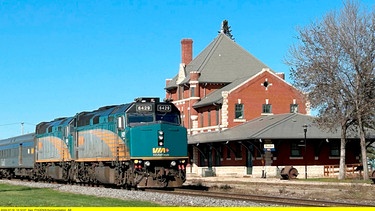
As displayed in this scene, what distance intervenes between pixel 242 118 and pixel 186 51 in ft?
58.7

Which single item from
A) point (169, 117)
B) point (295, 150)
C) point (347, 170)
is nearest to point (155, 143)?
point (169, 117)

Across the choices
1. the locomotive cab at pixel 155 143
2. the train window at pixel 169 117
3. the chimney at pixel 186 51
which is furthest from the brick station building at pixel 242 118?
the locomotive cab at pixel 155 143

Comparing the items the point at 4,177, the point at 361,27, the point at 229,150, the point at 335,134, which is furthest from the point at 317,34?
the point at 4,177

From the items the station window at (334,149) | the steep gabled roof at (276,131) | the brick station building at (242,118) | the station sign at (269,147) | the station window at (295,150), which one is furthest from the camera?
the station window at (334,149)

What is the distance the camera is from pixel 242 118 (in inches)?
2437

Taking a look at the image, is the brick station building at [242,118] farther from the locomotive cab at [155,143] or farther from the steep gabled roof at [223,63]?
the locomotive cab at [155,143]

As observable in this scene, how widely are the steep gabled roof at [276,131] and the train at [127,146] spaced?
1429 centimetres

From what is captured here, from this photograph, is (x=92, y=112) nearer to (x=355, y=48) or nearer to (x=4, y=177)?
(x=355, y=48)

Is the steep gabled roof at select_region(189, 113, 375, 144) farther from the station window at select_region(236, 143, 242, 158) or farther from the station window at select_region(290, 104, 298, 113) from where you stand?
the station window at select_region(290, 104, 298, 113)

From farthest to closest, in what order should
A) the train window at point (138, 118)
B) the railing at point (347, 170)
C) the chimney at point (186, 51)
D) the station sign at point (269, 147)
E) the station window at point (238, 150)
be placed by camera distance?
1. the chimney at point (186, 51)
2. the station window at point (238, 150)
3. the railing at point (347, 170)
4. the station sign at point (269, 147)
5. the train window at point (138, 118)

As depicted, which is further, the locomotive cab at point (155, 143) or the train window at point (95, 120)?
the train window at point (95, 120)

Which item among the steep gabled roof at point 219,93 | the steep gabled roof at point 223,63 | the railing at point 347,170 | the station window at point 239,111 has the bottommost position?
the railing at point 347,170

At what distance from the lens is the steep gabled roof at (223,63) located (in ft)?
229

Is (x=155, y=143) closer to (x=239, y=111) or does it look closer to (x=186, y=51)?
(x=239, y=111)
